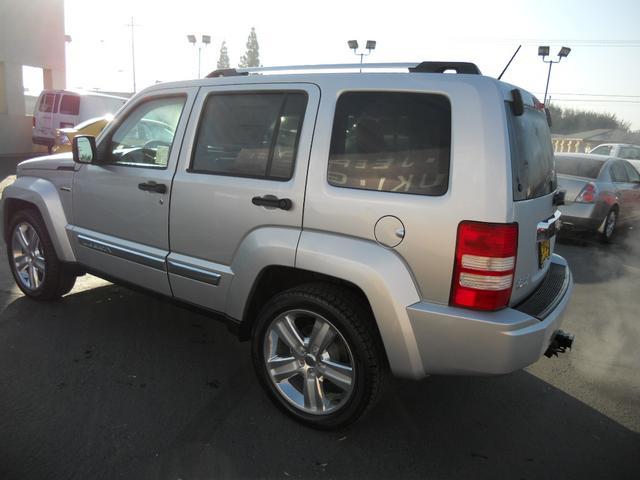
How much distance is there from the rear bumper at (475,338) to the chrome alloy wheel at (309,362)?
1.46ft

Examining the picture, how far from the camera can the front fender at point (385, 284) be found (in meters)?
2.37

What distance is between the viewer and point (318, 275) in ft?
8.75

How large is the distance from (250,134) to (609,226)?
24.1 ft

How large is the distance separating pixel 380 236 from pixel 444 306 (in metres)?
0.45

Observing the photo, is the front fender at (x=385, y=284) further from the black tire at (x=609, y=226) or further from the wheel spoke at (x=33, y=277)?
the black tire at (x=609, y=226)

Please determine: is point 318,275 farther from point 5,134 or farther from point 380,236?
point 5,134

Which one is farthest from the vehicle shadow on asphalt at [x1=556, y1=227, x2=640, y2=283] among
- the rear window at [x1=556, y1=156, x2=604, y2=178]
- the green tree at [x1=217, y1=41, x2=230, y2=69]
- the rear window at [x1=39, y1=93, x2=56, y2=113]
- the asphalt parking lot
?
the green tree at [x1=217, y1=41, x2=230, y2=69]

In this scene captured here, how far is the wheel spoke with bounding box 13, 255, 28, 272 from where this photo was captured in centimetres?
442

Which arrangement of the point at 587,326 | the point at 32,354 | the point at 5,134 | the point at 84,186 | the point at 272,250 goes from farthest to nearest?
the point at 5,134, the point at 587,326, the point at 84,186, the point at 32,354, the point at 272,250

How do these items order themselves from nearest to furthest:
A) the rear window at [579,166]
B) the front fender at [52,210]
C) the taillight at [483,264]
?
1. the taillight at [483,264]
2. the front fender at [52,210]
3. the rear window at [579,166]

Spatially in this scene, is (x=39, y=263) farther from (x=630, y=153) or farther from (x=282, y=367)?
(x=630, y=153)

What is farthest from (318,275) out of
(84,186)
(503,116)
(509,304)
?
(84,186)

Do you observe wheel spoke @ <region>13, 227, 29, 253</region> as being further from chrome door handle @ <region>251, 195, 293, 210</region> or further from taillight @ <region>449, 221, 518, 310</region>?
taillight @ <region>449, 221, 518, 310</region>

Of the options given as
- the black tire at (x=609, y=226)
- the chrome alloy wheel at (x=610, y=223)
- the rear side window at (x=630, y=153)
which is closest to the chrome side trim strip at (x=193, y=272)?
the black tire at (x=609, y=226)
